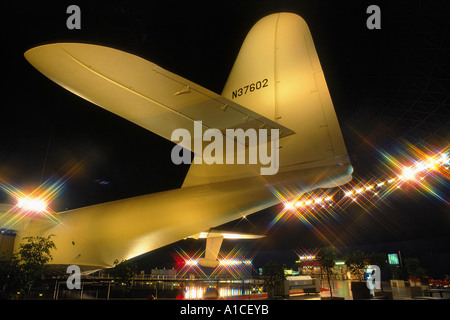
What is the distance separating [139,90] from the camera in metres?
5.39

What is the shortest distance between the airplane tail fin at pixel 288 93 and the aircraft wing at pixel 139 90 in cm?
97

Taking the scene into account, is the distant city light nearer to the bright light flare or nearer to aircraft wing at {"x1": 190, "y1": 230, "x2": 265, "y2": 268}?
aircraft wing at {"x1": 190, "y1": 230, "x2": 265, "y2": 268}

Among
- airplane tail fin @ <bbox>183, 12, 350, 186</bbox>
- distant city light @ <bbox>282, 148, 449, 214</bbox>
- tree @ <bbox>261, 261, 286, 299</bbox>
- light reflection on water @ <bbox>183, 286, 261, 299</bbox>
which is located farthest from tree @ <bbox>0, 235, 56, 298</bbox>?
distant city light @ <bbox>282, 148, 449, 214</bbox>

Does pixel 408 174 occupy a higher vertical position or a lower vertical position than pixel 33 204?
higher

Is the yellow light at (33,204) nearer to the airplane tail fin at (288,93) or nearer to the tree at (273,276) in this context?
the airplane tail fin at (288,93)

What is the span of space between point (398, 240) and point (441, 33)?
81.4 feet

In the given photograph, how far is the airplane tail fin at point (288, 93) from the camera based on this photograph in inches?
242

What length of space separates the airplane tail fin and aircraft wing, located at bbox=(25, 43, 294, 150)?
971 mm

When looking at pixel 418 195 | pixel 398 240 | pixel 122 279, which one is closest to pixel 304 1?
pixel 122 279

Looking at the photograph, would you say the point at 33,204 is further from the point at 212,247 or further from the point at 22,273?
the point at 212,247

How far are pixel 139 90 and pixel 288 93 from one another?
3.76 metres

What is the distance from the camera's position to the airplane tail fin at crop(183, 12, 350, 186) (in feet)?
20.2

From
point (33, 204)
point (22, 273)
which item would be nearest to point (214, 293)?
point (33, 204)

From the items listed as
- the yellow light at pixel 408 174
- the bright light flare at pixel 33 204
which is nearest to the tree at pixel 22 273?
the bright light flare at pixel 33 204
